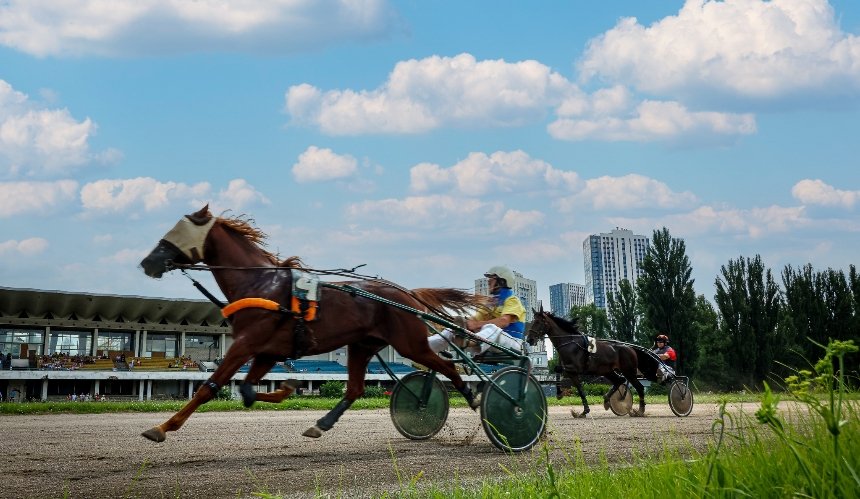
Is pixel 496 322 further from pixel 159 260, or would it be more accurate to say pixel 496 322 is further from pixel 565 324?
pixel 565 324

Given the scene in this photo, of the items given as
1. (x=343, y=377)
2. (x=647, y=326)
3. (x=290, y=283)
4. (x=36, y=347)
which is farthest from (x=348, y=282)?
(x=36, y=347)

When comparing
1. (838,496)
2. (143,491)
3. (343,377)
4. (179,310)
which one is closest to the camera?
(838,496)

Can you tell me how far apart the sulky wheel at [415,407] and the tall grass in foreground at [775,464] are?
4976 millimetres

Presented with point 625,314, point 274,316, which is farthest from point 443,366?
point 625,314

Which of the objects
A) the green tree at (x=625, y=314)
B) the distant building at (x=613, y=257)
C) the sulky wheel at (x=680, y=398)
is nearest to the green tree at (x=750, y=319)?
the green tree at (x=625, y=314)

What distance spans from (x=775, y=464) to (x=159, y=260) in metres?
6.26

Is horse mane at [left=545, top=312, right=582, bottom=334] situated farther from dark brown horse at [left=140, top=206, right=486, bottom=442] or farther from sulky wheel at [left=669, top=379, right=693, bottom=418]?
dark brown horse at [left=140, top=206, right=486, bottom=442]

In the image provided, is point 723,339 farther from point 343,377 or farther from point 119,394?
point 119,394

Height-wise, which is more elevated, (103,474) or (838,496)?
(838,496)

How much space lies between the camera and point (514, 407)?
26.1 ft

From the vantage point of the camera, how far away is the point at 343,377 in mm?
51406

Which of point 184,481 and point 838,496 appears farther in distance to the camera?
point 184,481

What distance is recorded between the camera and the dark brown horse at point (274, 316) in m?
7.69

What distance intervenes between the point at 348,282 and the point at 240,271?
113cm
